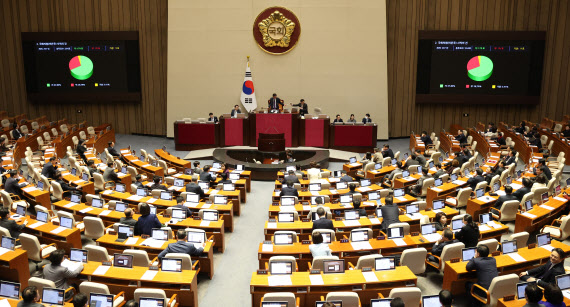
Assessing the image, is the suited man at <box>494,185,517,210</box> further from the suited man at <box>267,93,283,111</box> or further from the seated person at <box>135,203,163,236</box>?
the suited man at <box>267,93,283,111</box>

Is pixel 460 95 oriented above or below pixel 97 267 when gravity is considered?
above

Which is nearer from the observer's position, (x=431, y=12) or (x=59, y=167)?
(x=59, y=167)

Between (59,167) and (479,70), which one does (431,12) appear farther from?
(59,167)

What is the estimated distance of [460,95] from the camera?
2303 centimetres

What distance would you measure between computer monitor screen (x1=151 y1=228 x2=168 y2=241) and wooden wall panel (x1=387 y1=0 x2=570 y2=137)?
16894mm

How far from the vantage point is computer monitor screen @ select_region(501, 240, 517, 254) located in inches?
337

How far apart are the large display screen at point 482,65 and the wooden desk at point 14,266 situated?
1913 cm

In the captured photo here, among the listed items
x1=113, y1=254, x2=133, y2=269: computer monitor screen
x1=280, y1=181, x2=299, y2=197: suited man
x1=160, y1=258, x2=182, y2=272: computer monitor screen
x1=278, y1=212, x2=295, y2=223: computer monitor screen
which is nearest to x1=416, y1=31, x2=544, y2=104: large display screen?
x1=280, y1=181, x2=299, y2=197: suited man

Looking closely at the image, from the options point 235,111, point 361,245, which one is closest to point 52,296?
point 361,245

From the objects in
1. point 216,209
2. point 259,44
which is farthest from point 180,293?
point 259,44

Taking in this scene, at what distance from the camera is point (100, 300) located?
6832 millimetres

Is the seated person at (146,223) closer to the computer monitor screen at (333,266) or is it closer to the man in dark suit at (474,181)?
the computer monitor screen at (333,266)

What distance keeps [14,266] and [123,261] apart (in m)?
2.03

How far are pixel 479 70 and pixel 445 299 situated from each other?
1893 cm
